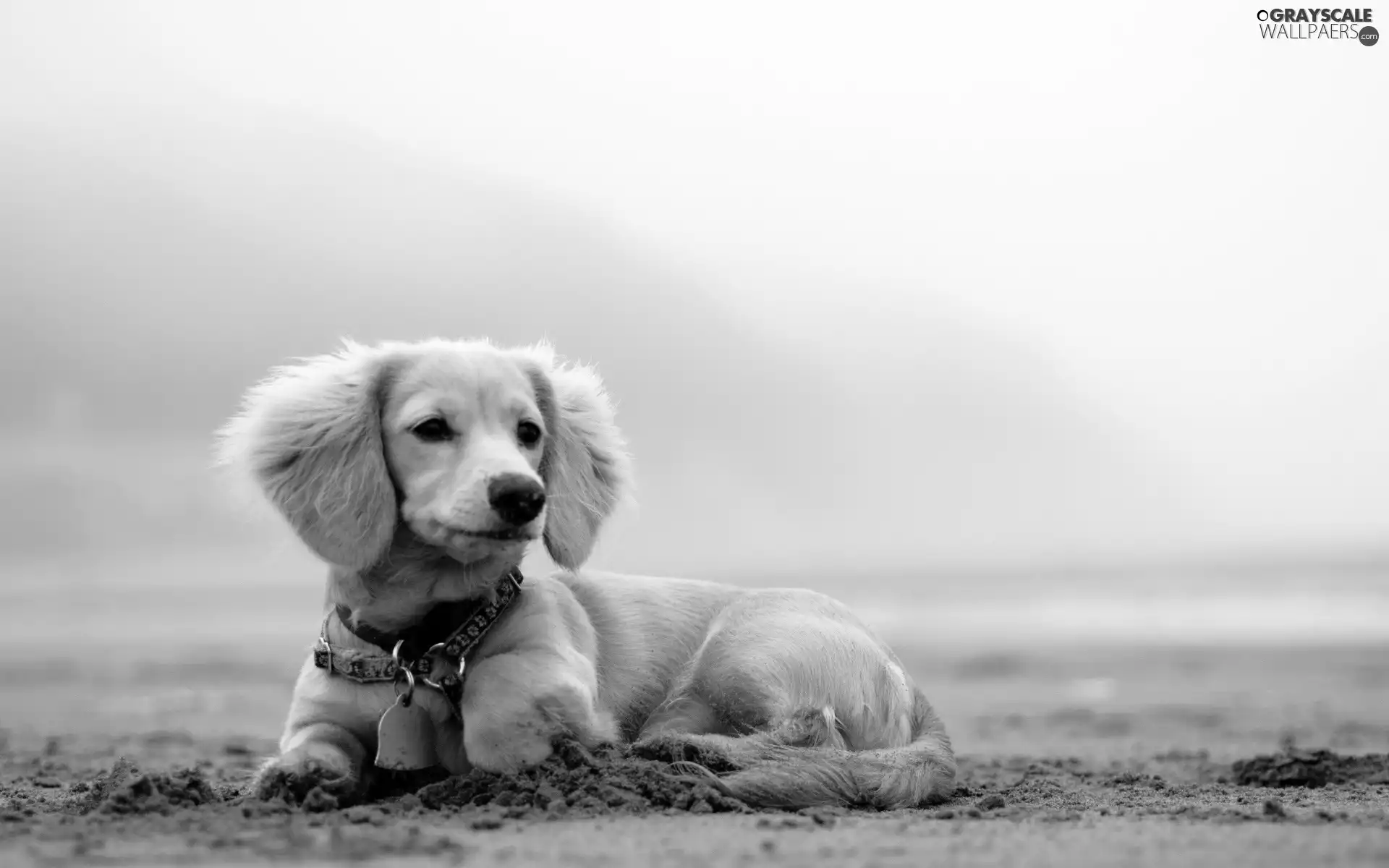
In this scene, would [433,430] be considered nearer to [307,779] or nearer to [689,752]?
[307,779]

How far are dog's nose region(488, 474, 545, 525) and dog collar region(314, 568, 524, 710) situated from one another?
0.57 m

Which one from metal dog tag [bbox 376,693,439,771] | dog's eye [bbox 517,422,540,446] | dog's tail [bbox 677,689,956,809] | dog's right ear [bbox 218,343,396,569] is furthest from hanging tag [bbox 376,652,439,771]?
dog's tail [bbox 677,689,956,809]

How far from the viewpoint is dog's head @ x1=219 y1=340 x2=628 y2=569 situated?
3.95 m

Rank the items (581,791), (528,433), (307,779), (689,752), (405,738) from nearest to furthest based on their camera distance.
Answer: (581,791) → (307,779) → (405,738) → (689,752) → (528,433)

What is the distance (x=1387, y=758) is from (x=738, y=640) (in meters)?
3.69

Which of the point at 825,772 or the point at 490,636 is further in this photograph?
the point at 490,636

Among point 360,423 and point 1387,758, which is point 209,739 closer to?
point 360,423

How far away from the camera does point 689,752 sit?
4.23 m

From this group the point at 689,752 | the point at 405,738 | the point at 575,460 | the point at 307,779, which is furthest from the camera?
the point at 575,460

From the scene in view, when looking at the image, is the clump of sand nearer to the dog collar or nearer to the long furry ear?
the dog collar

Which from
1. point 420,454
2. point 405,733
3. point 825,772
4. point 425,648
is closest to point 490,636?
point 425,648

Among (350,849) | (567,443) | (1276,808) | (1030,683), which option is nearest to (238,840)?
(350,849)

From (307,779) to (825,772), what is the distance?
64.7 inches

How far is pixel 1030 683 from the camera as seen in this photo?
15273 millimetres
